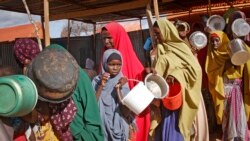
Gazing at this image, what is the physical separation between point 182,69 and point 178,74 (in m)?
0.12

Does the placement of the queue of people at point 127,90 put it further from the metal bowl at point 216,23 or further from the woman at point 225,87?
the metal bowl at point 216,23

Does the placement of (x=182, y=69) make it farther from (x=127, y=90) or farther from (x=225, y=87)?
(x=225, y=87)

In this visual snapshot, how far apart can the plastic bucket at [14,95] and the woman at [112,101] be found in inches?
43.9

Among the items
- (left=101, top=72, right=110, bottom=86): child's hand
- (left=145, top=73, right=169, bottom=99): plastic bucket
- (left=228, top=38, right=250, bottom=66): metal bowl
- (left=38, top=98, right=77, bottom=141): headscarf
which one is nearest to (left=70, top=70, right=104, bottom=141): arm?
(left=38, top=98, right=77, bottom=141): headscarf

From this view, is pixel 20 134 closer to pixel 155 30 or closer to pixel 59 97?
pixel 59 97

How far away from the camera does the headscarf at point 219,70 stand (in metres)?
5.18

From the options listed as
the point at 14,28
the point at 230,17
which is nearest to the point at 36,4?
the point at 230,17

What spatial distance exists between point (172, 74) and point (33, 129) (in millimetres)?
1447

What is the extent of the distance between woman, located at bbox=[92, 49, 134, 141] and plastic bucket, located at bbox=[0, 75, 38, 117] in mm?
1115

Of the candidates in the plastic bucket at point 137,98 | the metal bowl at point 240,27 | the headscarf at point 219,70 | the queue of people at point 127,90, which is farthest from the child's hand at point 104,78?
the metal bowl at point 240,27

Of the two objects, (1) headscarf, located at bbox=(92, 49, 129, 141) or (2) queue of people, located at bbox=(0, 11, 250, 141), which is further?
(1) headscarf, located at bbox=(92, 49, 129, 141)

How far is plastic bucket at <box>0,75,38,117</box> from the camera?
218 cm

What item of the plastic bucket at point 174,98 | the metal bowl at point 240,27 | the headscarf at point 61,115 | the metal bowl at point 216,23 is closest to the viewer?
the headscarf at point 61,115

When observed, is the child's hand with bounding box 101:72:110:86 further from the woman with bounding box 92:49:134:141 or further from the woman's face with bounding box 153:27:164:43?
the woman's face with bounding box 153:27:164:43
